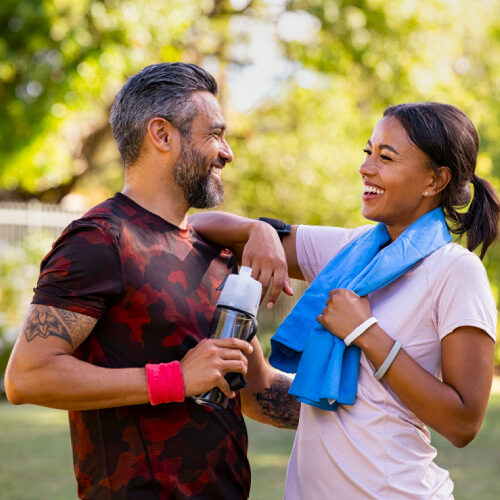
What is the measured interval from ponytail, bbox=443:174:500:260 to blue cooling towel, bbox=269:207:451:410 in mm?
125

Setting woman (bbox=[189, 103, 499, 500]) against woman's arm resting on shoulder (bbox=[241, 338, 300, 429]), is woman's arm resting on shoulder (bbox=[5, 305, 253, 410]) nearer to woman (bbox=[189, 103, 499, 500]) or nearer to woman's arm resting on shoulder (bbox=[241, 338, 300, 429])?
woman (bbox=[189, 103, 499, 500])

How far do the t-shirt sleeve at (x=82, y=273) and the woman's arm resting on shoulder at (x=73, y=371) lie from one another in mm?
38

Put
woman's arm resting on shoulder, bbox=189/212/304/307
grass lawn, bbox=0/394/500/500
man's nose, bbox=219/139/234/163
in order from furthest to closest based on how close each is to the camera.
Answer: grass lawn, bbox=0/394/500/500
man's nose, bbox=219/139/234/163
woman's arm resting on shoulder, bbox=189/212/304/307

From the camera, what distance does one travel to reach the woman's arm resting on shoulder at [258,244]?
2.70m

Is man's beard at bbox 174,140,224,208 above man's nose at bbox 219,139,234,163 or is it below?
below

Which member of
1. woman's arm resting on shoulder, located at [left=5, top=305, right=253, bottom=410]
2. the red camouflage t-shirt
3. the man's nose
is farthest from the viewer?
the man's nose

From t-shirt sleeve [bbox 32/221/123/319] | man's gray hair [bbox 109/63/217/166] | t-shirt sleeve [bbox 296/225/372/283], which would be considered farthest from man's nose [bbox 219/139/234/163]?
t-shirt sleeve [bbox 32/221/123/319]

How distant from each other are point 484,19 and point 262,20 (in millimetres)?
5684

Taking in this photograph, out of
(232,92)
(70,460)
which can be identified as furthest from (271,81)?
(70,460)

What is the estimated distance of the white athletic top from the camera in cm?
252

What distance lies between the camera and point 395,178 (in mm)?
2762

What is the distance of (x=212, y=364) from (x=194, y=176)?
2.34 feet

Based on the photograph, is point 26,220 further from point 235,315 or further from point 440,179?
point 235,315

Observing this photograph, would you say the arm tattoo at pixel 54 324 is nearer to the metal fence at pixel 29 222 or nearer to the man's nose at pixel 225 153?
the man's nose at pixel 225 153
